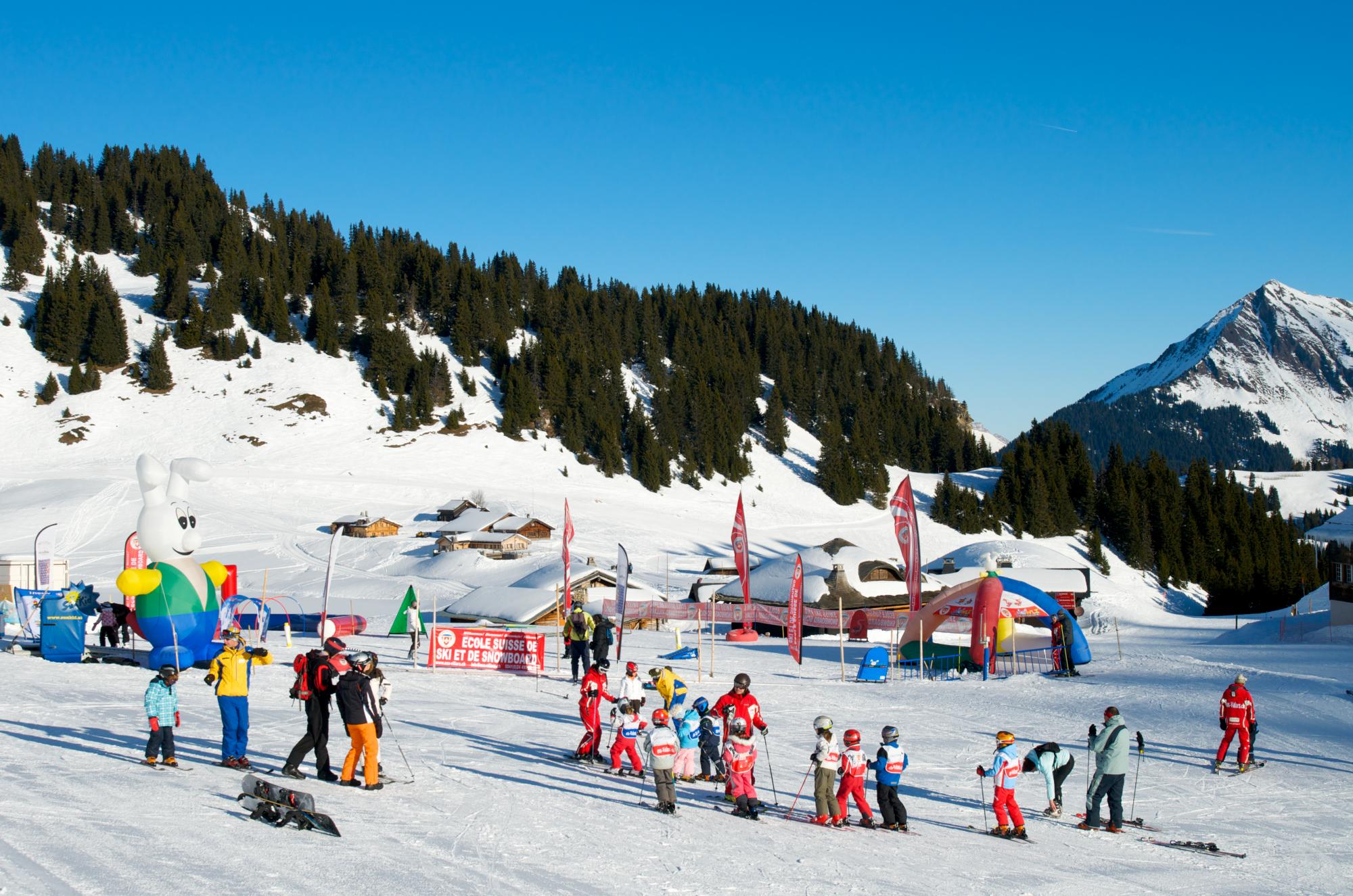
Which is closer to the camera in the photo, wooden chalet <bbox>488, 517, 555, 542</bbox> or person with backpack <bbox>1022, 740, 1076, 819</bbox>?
person with backpack <bbox>1022, 740, 1076, 819</bbox>

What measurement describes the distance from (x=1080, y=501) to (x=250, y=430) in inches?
2894

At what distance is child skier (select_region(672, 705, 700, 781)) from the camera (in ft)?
36.1

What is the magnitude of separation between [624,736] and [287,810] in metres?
4.21

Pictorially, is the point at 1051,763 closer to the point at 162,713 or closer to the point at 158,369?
the point at 162,713

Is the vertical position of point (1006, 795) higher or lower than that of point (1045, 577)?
lower

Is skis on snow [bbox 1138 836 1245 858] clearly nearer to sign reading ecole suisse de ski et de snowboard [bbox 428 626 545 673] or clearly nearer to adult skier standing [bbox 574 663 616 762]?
adult skier standing [bbox 574 663 616 762]

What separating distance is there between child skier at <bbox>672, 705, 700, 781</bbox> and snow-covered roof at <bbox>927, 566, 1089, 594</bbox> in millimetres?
38414

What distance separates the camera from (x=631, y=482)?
8231 centimetres

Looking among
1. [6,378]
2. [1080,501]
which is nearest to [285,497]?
[6,378]

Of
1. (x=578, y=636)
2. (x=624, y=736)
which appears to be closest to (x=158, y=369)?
(x=578, y=636)

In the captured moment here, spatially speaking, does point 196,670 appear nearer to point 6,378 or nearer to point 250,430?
point 250,430

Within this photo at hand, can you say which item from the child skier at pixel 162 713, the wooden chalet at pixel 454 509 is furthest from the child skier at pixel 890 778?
the wooden chalet at pixel 454 509

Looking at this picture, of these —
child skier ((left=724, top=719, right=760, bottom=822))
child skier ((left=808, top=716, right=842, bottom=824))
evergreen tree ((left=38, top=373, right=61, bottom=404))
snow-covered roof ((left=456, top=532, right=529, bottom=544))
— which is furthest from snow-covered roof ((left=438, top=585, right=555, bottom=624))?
evergreen tree ((left=38, top=373, right=61, bottom=404))

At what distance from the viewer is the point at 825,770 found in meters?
9.35
